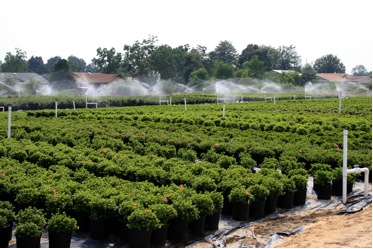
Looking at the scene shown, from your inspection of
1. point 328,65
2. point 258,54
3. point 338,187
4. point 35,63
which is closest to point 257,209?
point 338,187

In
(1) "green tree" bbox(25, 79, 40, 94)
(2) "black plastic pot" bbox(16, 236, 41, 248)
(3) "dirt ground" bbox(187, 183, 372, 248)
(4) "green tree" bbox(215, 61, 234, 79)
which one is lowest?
(3) "dirt ground" bbox(187, 183, 372, 248)

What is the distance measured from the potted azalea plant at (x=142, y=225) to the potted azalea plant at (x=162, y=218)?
0.51 feet

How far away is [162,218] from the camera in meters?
7.21

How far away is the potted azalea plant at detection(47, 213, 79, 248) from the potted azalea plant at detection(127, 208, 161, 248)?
2.74 feet

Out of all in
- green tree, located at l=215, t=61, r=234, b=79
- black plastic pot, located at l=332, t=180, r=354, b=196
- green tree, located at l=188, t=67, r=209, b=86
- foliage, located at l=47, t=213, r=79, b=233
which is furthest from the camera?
green tree, located at l=215, t=61, r=234, b=79

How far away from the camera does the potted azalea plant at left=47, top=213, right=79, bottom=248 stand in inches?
270

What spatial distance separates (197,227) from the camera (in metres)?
7.99

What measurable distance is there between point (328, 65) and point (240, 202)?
381 ft

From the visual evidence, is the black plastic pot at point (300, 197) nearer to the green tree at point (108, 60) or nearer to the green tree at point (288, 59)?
the green tree at point (108, 60)

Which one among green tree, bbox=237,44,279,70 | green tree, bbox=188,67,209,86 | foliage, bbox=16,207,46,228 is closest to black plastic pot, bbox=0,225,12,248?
foliage, bbox=16,207,46,228

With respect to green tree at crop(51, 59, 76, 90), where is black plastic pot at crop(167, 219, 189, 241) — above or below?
below

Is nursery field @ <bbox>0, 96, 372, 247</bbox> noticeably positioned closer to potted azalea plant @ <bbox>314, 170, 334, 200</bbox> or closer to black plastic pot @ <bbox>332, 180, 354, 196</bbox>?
potted azalea plant @ <bbox>314, 170, 334, 200</bbox>

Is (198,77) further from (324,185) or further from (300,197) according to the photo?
(300,197)

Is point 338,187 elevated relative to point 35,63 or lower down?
lower down
